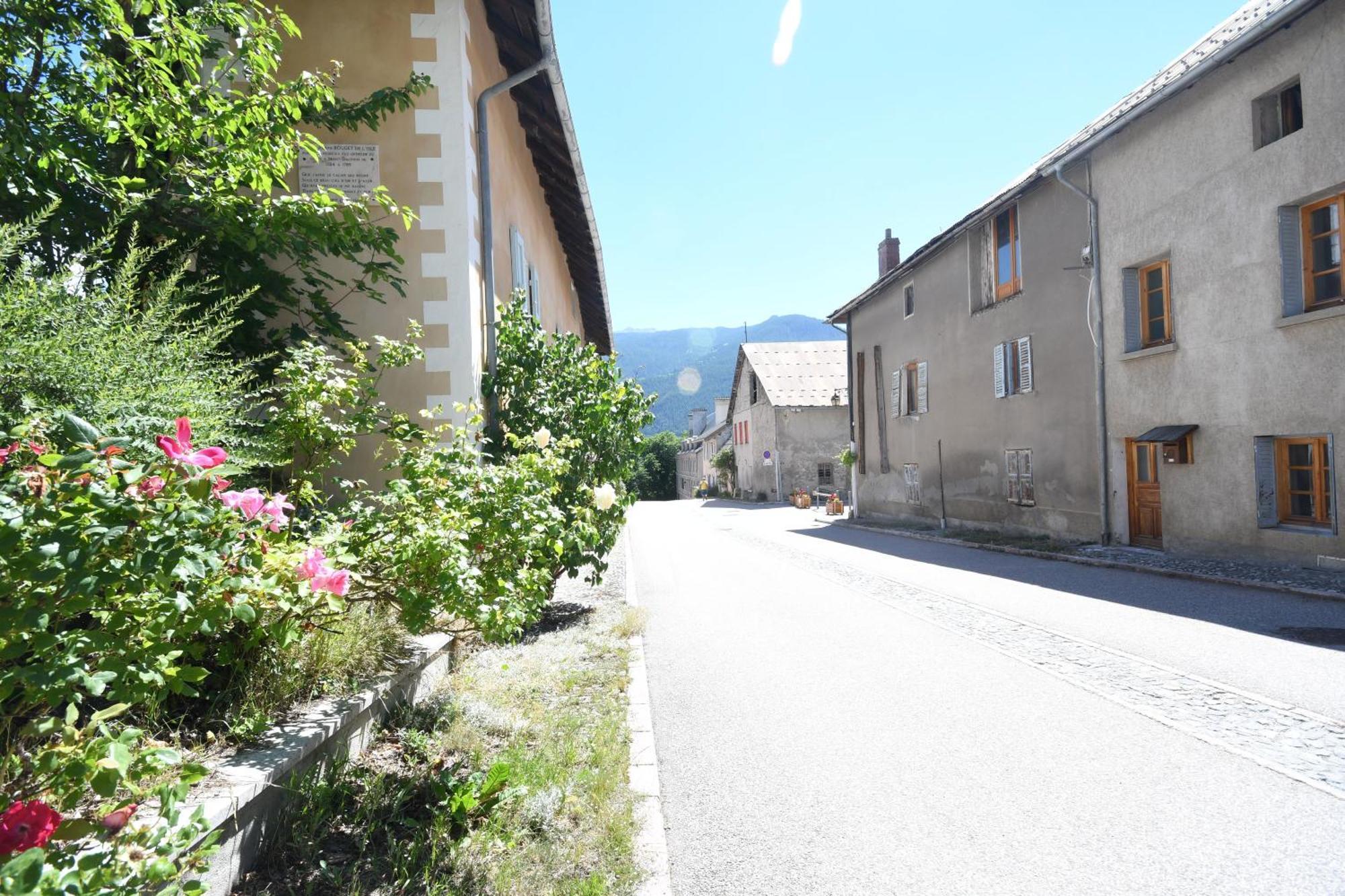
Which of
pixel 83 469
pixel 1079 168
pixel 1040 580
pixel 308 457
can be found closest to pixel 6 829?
pixel 83 469

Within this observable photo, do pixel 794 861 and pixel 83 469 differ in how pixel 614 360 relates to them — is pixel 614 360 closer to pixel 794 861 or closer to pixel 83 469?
pixel 794 861

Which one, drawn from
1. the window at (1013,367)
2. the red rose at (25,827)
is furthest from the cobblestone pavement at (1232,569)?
the red rose at (25,827)

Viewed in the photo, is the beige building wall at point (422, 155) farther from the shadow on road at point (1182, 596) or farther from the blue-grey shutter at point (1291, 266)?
the blue-grey shutter at point (1291, 266)

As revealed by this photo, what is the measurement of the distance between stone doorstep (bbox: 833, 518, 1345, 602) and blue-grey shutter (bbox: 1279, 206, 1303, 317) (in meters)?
3.61

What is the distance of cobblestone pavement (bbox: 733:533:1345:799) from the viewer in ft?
12.5

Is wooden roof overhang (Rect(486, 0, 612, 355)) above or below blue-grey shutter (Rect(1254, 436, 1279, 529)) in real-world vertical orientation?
above

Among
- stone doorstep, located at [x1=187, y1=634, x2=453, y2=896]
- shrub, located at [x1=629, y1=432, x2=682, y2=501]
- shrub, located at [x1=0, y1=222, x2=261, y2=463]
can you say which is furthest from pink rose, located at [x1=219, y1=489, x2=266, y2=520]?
shrub, located at [x1=629, y1=432, x2=682, y2=501]

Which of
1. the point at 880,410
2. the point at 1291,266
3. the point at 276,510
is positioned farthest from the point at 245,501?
the point at 880,410

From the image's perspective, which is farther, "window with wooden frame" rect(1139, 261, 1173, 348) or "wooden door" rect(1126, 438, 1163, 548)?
"wooden door" rect(1126, 438, 1163, 548)

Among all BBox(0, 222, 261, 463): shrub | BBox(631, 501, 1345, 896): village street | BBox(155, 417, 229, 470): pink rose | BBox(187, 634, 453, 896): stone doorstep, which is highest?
BBox(0, 222, 261, 463): shrub

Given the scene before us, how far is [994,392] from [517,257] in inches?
486

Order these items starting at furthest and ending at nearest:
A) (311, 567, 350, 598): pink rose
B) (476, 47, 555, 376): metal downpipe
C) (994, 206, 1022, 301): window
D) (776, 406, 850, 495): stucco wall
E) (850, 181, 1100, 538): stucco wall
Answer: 1. (776, 406, 850, 495): stucco wall
2. (994, 206, 1022, 301): window
3. (850, 181, 1100, 538): stucco wall
4. (476, 47, 555, 376): metal downpipe
5. (311, 567, 350, 598): pink rose

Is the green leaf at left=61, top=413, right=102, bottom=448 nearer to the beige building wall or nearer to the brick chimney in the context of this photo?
the beige building wall

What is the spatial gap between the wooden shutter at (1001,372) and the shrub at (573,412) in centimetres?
1162
